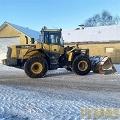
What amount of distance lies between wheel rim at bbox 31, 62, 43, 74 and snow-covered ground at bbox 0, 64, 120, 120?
394 cm

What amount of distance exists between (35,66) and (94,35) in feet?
65.3

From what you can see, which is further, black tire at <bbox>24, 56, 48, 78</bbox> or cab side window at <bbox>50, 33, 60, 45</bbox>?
cab side window at <bbox>50, 33, 60, 45</bbox>

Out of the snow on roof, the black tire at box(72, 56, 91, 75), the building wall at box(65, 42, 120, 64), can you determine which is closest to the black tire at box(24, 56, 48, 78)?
the black tire at box(72, 56, 91, 75)

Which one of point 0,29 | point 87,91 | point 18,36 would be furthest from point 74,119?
point 0,29

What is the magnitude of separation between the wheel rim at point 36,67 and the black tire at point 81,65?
79.2 inches

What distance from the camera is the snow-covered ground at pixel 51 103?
5.27 meters

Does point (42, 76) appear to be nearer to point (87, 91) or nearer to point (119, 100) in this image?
point (87, 91)

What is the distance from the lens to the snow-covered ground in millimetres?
5266

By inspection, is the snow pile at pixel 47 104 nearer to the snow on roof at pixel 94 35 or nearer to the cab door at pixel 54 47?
the cab door at pixel 54 47

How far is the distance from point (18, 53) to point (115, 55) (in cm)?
1700

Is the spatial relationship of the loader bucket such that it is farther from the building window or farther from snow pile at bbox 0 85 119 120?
the building window

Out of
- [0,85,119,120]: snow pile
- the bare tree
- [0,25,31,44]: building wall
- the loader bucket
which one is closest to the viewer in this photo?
[0,85,119,120]: snow pile

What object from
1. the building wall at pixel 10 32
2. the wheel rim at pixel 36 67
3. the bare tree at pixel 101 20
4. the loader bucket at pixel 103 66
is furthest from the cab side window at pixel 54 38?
the bare tree at pixel 101 20

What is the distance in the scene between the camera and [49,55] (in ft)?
41.3
